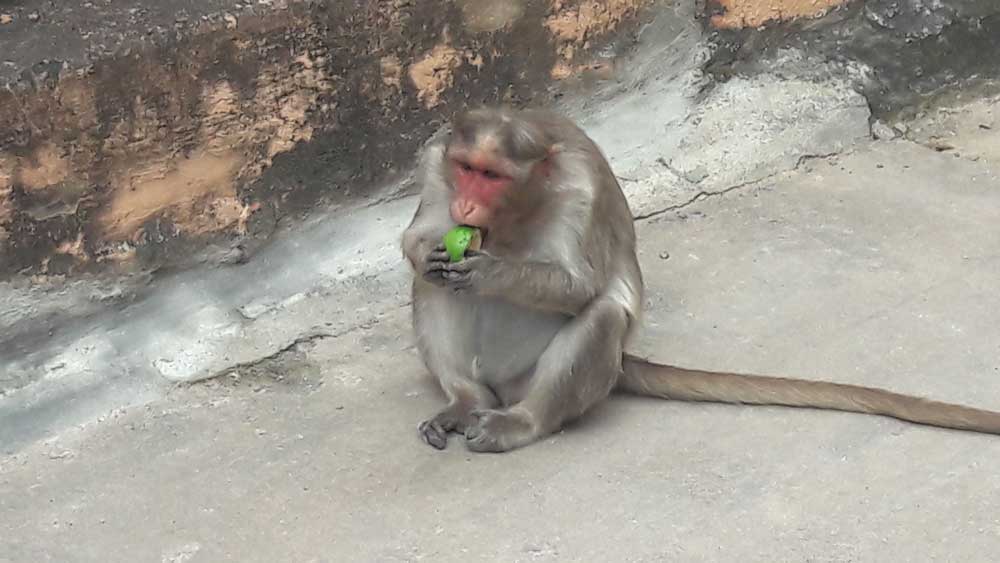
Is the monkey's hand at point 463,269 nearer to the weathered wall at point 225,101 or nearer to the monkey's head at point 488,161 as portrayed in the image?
the monkey's head at point 488,161

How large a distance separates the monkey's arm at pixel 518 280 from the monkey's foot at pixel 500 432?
0.29 metres

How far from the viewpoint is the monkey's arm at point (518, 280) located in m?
3.62

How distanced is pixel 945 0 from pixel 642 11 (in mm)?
1301

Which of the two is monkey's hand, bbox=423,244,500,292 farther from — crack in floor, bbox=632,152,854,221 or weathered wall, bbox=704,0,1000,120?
weathered wall, bbox=704,0,1000,120

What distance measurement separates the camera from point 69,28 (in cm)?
417

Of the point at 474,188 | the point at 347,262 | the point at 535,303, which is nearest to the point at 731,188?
the point at 347,262

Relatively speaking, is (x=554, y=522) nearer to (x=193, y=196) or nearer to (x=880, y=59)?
(x=193, y=196)

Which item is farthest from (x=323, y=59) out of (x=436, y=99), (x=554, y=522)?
(x=554, y=522)

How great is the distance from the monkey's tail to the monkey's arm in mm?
339

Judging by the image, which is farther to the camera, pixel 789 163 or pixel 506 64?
pixel 789 163

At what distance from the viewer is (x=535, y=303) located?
12.2 ft

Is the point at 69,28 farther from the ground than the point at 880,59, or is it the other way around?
the point at 69,28

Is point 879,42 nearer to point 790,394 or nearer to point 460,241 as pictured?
point 790,394

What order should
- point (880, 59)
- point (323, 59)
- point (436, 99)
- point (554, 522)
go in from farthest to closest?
point (880, 59)
point (436, 99)
point (323, 59)
point (554, 522)
